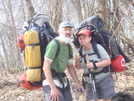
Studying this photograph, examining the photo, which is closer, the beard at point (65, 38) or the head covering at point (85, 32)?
the beard at point (65, 38)

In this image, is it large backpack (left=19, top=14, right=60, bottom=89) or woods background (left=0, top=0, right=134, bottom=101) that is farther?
woods background (left=0, top=0, right=134, bottom=101)

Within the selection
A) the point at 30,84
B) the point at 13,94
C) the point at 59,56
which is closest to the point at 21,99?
the point at 13,94

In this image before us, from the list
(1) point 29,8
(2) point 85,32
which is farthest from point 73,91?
(1) point 29,8

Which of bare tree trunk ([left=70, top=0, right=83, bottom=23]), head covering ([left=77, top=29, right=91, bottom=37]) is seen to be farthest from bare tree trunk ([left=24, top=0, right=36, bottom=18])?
head covering ([left=77, top=29, right=91, bottom=37])

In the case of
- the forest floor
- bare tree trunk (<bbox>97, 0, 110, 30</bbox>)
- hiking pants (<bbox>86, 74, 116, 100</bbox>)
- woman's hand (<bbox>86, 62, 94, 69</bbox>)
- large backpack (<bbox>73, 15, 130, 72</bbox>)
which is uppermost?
bare tree trunk (<bbox>97, 0, 110, 30</bbox>)

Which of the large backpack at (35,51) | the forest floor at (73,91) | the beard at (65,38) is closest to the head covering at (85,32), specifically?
the beard at (65,38)

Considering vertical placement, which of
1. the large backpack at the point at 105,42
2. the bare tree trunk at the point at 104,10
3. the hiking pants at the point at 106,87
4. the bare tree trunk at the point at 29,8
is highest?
the bare tree trunk at the point at 29,8

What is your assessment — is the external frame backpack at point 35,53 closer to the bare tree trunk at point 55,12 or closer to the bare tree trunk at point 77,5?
the bare tree trunk at point 55,12

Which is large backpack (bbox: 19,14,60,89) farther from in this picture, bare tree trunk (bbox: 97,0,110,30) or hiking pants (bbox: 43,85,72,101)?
bare tree trunk (bbox: 97,0,110,30)

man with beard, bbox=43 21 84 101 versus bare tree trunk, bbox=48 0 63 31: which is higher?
bare tree trunk, bbox=48 0 63 31

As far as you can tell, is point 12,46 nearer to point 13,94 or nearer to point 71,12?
point 13,94

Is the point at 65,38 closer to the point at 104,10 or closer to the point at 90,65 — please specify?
the point at 90,65

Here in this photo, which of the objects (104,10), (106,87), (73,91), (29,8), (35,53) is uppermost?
(29,8)

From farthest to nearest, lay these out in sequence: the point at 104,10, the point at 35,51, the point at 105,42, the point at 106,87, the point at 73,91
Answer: the point at 73,91, the point at 104,10, the point at 105,42, the point at 106,87, the point at 35,51
